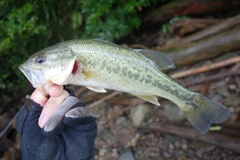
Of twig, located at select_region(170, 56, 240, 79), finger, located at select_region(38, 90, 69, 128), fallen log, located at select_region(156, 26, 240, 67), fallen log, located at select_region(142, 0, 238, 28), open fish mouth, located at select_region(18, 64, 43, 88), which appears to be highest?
open fish mouth, located at select_region(18, 64, 43, 88)

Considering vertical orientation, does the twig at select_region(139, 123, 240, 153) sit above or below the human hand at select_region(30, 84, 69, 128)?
below

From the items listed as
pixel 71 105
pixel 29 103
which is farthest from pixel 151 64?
pixel 29 103

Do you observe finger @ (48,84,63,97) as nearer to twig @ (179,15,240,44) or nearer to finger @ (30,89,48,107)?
finger @ (30,89,48,107)

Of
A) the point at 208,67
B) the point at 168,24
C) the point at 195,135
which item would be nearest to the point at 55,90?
the point at 195,135

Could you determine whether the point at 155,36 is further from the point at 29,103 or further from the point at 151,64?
the point at 29,103

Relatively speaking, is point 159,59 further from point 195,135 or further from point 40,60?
point 195,135

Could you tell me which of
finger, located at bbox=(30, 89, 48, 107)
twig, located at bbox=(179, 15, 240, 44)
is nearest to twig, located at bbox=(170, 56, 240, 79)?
twig, located at bbox=(179, 15, 240, 44)
